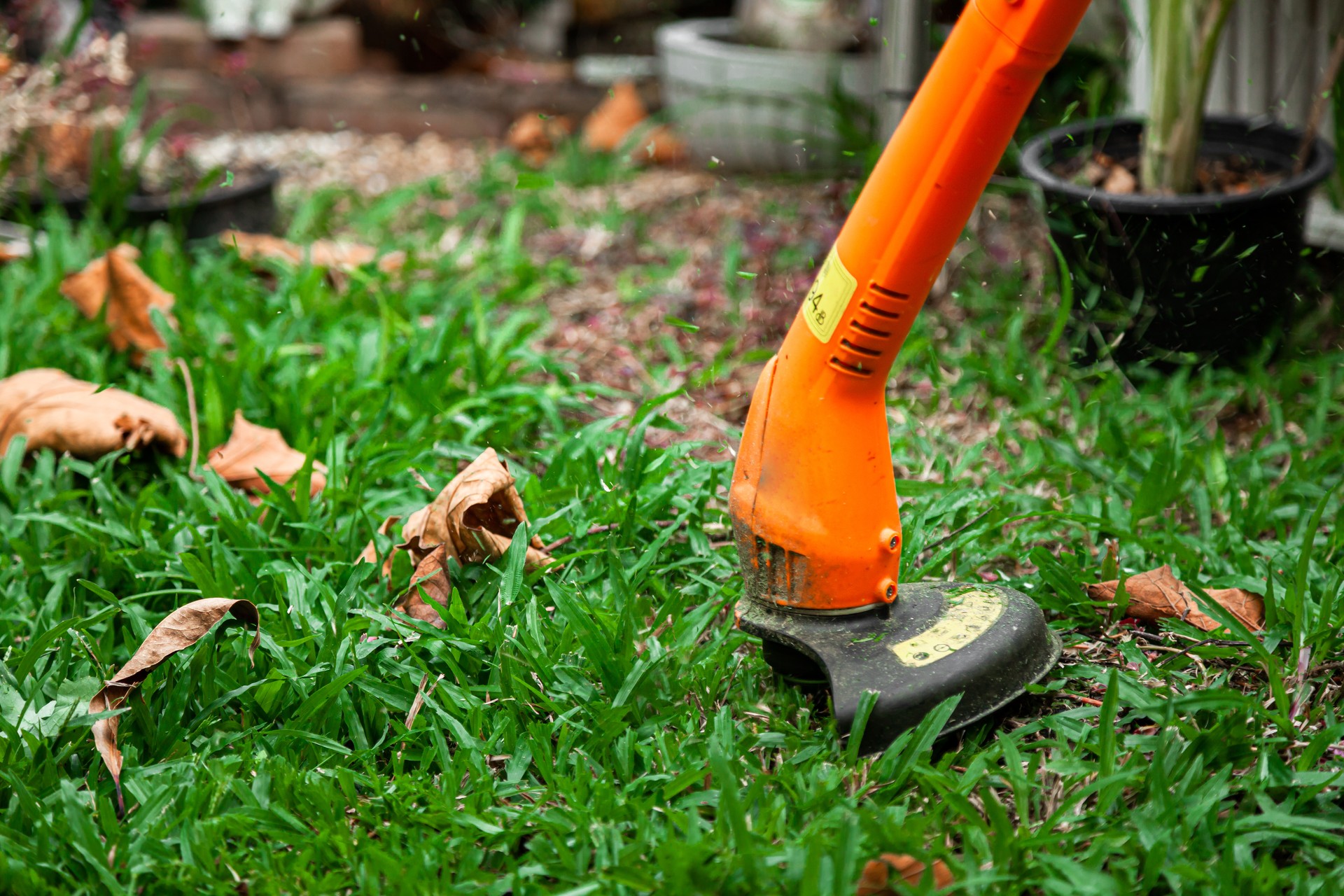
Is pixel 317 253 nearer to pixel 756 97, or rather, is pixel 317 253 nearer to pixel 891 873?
pixel 756 97

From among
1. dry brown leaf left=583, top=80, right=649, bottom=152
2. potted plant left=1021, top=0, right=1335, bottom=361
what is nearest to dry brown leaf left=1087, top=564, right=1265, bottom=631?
potted plant left=1021, top=0, right=1335, bottom=361

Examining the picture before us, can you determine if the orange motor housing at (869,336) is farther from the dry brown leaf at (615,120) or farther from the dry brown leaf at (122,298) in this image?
the dry brown leaf at (615,120)

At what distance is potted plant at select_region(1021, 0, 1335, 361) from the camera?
1.94 meters

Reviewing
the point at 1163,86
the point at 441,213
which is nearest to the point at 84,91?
the point at 441,213

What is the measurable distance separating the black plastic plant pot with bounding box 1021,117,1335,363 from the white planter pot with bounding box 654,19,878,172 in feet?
3.64

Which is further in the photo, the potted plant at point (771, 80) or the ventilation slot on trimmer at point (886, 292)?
the potted plant at point (771, 80)

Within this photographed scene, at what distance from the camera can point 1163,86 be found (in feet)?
6.65

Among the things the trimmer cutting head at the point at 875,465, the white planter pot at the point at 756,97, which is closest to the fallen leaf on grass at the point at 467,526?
the trimmer cutting head at the point at 875,465

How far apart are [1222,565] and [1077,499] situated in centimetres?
25

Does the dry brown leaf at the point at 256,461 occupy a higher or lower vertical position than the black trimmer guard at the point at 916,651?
lower

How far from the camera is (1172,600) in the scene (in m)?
1.37

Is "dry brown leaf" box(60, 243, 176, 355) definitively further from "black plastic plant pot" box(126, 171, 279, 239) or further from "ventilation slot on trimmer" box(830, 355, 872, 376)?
"ventilation slot on trimmer" box(830, 355, 872, 376)

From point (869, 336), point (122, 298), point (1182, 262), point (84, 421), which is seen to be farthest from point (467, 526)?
point (1182, 262)

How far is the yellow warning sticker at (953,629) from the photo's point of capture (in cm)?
115
